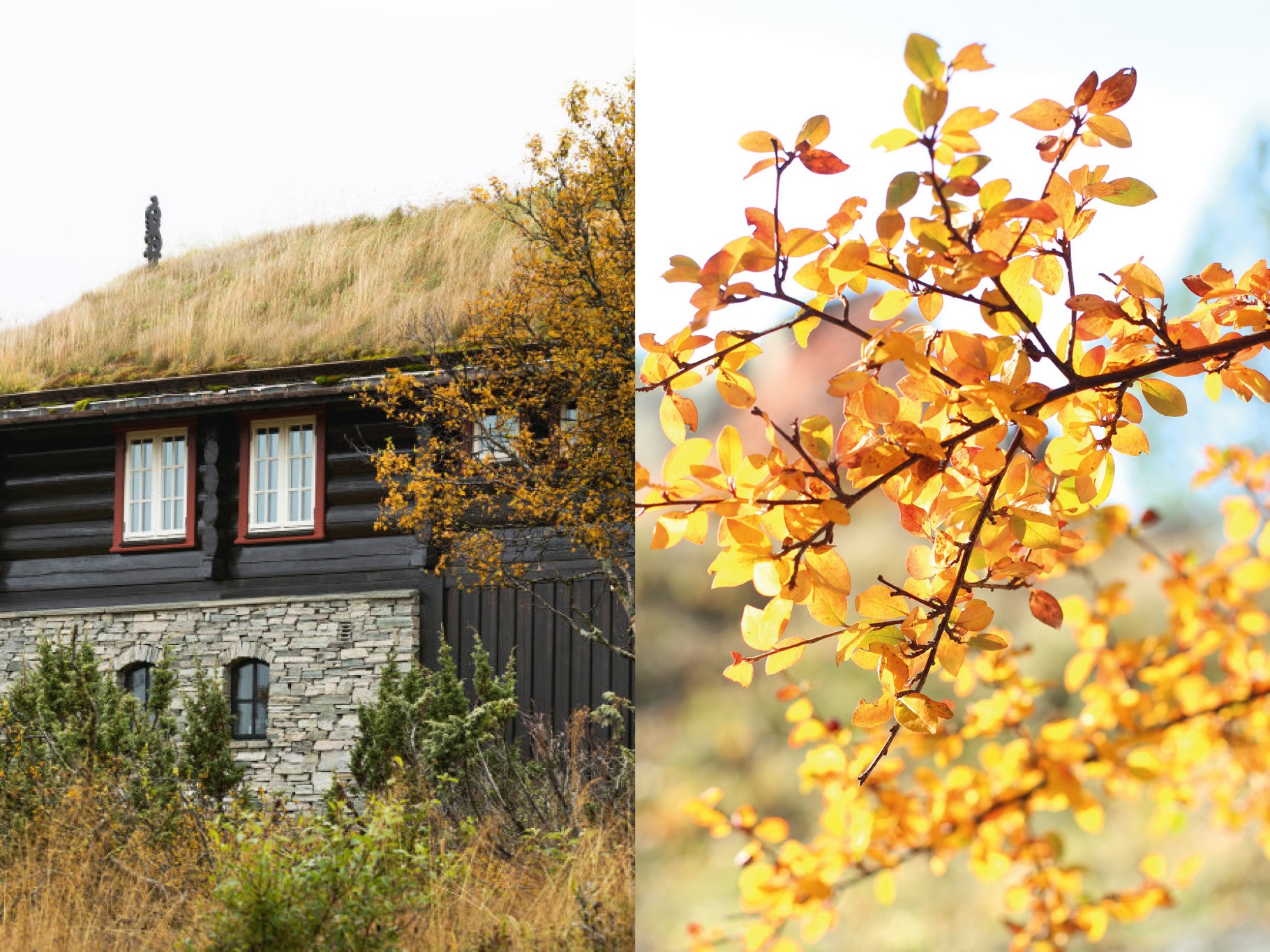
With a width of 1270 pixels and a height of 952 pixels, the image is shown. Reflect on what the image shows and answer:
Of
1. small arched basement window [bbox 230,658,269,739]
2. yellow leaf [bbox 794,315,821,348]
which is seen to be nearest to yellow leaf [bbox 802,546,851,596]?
yellow leaf [bbox 794,315,821,348]

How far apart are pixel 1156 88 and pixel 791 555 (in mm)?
2392

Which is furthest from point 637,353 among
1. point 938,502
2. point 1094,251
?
point 938,502

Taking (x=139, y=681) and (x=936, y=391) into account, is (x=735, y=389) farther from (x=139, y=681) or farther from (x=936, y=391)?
(x=139, y=681)

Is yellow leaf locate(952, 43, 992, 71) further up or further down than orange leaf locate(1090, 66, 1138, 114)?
further down

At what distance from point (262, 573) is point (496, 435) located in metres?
0.59

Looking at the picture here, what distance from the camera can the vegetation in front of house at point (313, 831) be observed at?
2.31 meters

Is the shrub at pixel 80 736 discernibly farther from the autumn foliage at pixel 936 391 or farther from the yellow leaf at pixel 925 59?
the yellow leaf at pixel 925 59

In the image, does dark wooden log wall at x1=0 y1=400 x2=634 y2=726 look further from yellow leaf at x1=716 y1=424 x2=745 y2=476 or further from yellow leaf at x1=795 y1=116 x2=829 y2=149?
yellow leaf at x1=795 y1=116 x2=829 y2=149

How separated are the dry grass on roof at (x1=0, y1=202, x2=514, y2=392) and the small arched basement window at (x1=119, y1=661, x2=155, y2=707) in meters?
0.64

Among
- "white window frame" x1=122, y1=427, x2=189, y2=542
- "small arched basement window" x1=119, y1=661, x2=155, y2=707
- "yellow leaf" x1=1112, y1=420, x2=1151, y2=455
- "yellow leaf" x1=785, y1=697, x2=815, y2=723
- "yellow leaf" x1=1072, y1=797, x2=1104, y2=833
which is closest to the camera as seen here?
"yellow leaf" x1=1112, y1=420, x2=1151, y2=455

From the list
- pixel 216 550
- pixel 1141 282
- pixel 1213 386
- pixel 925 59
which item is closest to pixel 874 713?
pixel 1141 282

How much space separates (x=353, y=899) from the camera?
2.31 meters

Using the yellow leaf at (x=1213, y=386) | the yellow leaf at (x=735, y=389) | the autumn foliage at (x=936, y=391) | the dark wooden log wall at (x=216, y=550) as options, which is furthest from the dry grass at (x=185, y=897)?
the yellow leaf at (x=735, y=389)

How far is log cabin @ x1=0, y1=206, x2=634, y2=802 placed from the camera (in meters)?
2.48
